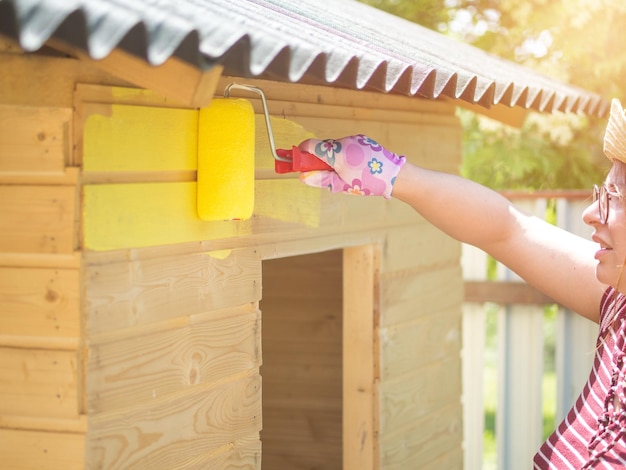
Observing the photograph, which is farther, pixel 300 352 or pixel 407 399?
pixel 300 352

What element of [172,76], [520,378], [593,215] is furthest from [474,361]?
[172,76]

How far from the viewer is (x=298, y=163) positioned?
2.72 m

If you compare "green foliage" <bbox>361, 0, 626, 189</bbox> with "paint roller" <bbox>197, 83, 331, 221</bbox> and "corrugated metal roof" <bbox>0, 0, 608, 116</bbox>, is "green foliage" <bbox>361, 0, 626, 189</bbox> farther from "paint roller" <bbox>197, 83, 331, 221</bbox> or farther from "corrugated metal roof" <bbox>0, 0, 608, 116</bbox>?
"paint roller" <bbox>197, 83, 331, 221</bbox>

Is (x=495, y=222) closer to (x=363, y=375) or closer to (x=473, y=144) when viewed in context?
(x=363, y=375)

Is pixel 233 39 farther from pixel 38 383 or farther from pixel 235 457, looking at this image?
pixel 235 457

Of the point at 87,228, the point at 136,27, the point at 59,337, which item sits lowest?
the point at 59,337

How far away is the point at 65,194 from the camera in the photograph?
2469 millimetres

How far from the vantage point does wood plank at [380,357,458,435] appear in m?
4.09

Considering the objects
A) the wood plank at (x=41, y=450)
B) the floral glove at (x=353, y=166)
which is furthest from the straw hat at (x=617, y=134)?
the wood plank at (x=41, y=450)

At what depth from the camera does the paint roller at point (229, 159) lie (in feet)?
9.08

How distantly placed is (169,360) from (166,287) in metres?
0.22

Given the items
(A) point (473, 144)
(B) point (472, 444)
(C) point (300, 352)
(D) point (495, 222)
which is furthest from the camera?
(A) point (473, 144)

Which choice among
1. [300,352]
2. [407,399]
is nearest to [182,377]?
[407,399]

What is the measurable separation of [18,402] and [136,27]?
120cm
